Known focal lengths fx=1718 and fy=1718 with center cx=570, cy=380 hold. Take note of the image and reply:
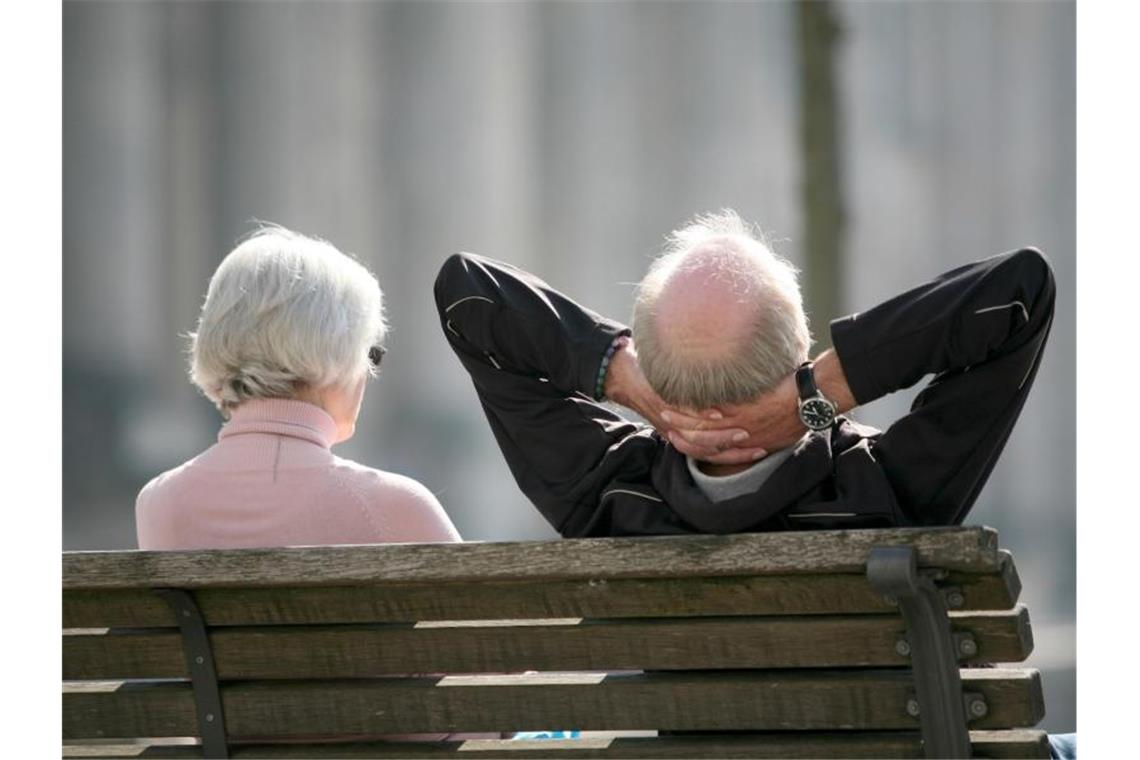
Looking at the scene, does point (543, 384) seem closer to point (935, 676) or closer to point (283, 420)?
point (283, 420)

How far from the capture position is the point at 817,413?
7.14 ft

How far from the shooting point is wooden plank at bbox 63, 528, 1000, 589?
5.99 feet

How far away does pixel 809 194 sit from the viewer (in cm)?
570

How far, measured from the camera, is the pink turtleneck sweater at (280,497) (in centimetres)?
256

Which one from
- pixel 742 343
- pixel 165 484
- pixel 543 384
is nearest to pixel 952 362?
pixel 742 343

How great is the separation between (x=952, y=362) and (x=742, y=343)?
0.87ft

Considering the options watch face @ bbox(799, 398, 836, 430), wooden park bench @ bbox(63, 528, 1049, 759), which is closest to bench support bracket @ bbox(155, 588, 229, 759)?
wooden park bench @ bbox(63, 528, 1049, 759)

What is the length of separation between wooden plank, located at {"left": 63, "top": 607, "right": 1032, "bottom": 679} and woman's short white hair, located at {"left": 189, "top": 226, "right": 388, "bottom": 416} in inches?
23.9

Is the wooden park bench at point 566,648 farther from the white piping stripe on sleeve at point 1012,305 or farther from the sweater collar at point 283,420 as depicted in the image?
the sweater collar at point 283,420

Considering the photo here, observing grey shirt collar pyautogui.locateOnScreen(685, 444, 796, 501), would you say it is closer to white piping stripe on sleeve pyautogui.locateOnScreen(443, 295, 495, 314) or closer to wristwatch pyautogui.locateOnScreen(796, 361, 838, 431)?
wristwatch pyautogui.locateOnScreen(796, 361, 838, 431)

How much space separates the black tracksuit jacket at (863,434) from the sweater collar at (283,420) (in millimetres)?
429
